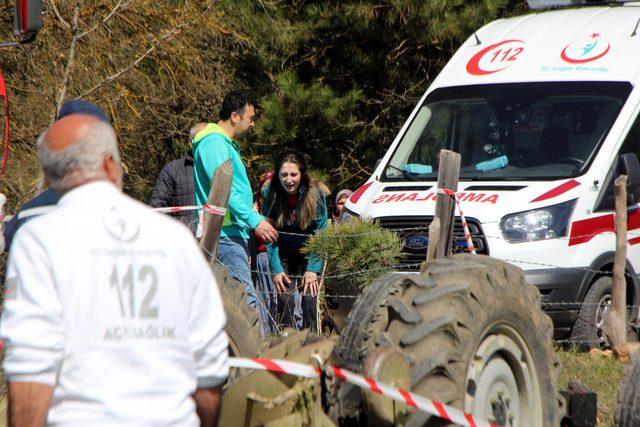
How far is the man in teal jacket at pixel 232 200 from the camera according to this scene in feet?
25.8

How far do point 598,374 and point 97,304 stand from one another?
18.1 feet

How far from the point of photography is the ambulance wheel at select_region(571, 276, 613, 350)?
8602mm

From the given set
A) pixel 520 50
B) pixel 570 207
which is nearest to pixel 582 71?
pixel 520 50

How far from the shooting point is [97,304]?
8.79 feet

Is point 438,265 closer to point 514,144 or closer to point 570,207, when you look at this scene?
point 570,207

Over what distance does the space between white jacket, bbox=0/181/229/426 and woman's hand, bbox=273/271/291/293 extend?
650 centimetres

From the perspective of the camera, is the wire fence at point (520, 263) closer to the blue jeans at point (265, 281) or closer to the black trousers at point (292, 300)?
the black trousers at point (292, 300)

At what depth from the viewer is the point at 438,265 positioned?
14.3 feet

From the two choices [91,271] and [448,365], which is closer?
[91,271]

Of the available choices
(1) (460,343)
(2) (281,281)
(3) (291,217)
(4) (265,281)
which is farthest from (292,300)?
(1) (460,343)

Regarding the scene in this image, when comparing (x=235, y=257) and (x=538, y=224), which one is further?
(x=538, y=224)

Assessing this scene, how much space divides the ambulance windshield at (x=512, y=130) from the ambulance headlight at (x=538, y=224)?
40cm

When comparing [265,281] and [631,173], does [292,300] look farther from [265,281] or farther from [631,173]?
[631,173]

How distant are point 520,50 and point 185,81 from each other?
576cm
